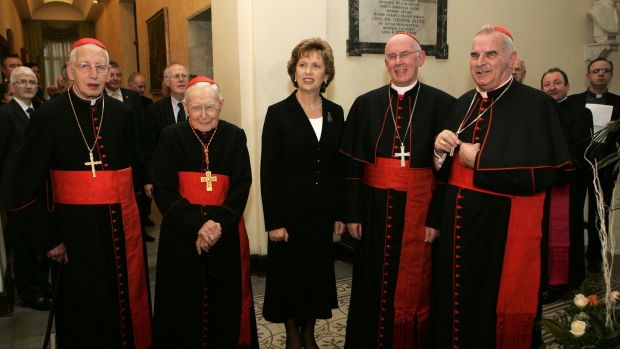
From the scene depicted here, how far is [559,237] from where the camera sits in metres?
4.33

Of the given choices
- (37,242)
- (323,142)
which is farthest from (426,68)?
(37,242)

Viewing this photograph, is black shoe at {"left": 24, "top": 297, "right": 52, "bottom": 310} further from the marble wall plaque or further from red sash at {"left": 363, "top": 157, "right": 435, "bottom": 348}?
the marble wall plaque

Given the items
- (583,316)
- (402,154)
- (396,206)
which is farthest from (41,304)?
(583,316)

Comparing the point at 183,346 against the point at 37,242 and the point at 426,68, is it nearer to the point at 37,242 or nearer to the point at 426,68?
the point at 37,242

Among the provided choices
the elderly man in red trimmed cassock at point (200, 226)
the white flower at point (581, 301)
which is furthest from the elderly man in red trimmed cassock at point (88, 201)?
the white flower at point (581, 301)

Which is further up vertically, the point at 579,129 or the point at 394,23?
the point at 394,23

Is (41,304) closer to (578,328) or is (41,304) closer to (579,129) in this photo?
(578,328)

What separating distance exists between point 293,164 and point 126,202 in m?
0.96

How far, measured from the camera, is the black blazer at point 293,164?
3.10 meters

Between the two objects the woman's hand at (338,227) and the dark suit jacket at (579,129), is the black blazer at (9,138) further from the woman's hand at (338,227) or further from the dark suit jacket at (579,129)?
the dark suit jacket at (579,129)

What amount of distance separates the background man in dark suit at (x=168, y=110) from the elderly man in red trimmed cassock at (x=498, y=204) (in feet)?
9.97

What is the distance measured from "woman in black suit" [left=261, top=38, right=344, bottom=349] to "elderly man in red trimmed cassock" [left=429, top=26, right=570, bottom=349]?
2.39ft

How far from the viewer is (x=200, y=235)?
2771mm

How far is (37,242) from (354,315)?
1760 mm
